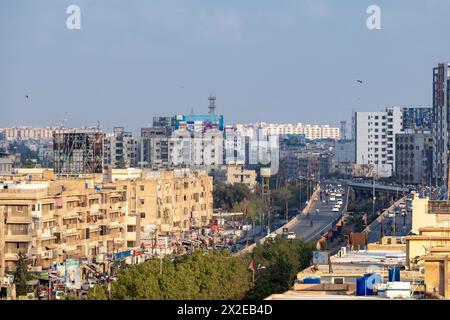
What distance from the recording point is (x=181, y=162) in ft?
193

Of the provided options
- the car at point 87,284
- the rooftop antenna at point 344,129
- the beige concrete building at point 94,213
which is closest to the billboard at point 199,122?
the beige concrete building at point 94,213

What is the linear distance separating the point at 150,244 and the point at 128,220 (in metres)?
1.57

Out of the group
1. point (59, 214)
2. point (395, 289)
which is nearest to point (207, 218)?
point (59, 214)

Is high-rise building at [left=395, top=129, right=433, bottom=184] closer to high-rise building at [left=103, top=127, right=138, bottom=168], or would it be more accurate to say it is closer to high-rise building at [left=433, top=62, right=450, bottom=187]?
high-rise building at [left=433, top=62, right=450, bottom=187]

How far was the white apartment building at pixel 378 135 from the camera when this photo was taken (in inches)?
2894

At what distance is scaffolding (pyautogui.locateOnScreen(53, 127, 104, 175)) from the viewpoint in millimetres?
33938

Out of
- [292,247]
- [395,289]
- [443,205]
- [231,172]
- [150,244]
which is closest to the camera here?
[395,289]

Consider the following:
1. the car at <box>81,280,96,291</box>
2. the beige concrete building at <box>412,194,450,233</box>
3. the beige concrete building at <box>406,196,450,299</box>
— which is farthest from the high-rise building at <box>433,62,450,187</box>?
the car at <box>81,280,96,291</box>

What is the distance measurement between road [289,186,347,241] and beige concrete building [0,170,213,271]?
232cm

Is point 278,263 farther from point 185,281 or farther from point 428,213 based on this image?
point 185,281

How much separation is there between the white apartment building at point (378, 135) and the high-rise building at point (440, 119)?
388 inches

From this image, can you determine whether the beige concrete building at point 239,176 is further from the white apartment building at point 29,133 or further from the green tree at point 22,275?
the green tree at point 22,275
